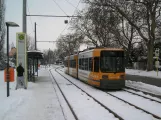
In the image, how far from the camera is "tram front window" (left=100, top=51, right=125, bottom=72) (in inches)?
719

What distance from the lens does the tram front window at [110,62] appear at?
18250 mm

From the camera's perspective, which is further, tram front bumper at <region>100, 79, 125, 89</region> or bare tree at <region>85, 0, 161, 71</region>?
bare tree at <region>85, 0, 161, 71</region>

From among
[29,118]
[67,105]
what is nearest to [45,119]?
[29,118]

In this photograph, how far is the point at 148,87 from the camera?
19.7m

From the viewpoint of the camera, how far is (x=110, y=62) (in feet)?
60.1

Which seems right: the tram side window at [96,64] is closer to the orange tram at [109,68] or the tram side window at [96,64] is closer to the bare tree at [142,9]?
the orange tram at [109,68]

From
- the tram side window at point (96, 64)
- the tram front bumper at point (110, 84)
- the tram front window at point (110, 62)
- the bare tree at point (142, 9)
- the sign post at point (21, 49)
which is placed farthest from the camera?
the bare tree at point (142, 9)

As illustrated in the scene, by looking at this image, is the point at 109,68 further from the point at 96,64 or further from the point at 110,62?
the point at 96,64

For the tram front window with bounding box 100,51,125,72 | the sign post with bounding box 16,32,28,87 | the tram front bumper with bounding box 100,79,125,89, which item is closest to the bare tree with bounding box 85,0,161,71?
the sign post with bounding box 16,32,28,87

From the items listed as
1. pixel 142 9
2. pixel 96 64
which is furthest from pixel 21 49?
pixel 142 9

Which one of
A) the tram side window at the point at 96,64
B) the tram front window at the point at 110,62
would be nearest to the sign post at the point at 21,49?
the tram side window at the point at 96,64

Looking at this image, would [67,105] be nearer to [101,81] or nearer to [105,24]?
[101,81]

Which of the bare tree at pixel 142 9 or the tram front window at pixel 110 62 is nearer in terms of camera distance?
the tram front window at pixel 110 62

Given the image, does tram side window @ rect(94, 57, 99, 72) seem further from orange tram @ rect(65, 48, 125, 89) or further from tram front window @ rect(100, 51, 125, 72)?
tram front window @ rect(100, 51, 125, 72)
